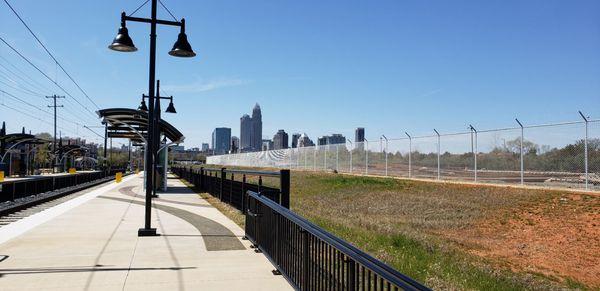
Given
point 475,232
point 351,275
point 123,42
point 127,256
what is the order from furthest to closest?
point 475,232
point 123,42
point 127,256
point 351,275

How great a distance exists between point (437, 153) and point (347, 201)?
22.1ft

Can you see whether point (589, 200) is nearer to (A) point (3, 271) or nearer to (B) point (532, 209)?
(B) point (532, 209)

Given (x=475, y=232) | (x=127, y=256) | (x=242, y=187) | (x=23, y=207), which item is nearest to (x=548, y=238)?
(x=475, y=232)

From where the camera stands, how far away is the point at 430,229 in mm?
16609

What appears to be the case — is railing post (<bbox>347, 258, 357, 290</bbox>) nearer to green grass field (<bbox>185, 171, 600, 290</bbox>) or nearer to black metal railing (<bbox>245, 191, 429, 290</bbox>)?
black metal railing (<bbox>245, 191, 429, 290</bbox>)

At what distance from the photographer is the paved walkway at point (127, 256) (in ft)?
20.3

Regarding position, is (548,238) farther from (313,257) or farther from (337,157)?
(337,157)

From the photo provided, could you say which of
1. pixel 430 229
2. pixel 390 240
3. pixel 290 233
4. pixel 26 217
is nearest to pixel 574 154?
pixel 430 229

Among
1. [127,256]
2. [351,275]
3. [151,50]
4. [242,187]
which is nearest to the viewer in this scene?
[351,275]

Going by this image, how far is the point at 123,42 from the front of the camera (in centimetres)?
985

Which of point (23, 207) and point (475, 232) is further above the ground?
point (23, 207)

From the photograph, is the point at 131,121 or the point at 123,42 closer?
the point at 123,42

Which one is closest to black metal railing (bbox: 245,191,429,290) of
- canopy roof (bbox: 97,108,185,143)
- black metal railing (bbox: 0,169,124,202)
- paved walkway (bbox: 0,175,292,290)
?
paved walkway (bbox: 0,175,292,290)

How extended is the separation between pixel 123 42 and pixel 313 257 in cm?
682
